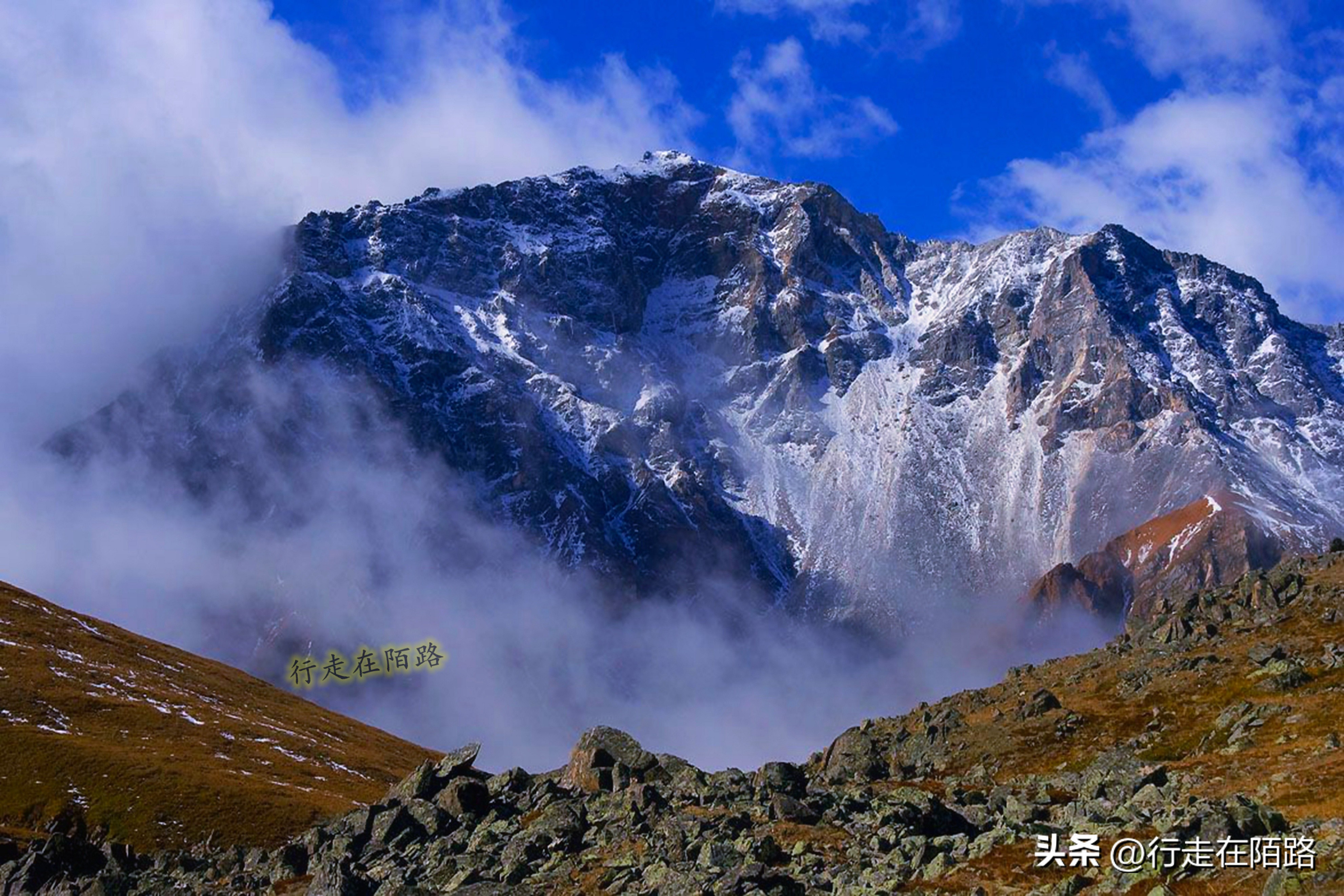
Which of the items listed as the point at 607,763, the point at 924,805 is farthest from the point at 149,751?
the point at 924,805

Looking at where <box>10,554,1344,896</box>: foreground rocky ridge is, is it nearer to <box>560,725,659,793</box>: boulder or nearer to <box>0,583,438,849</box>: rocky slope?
<box>560,725,659,793</box>: boulder

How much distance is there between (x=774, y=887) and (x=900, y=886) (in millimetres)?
4426

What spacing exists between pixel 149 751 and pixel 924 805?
113829mm

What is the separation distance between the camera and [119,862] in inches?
3150

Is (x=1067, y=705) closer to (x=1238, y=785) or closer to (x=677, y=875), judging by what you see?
(x=1238, y=785)

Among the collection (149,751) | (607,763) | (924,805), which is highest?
(149,751)

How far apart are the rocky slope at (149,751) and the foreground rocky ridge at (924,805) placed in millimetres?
20859

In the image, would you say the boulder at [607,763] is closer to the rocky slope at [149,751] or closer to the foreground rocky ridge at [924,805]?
the foreground rocky ridge at [924,805]

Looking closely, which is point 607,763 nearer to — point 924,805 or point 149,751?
point 924,805

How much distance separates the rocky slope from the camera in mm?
117250

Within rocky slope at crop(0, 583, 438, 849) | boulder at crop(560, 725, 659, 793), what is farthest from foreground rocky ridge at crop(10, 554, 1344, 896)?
rocky slope at crop(0, 583, 438, 849)

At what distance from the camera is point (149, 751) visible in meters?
137

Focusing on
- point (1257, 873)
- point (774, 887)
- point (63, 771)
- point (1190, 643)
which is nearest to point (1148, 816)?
point (1257, 873)

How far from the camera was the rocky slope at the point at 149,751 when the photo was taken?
4616 inches
